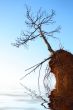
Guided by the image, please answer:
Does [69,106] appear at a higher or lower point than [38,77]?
lower

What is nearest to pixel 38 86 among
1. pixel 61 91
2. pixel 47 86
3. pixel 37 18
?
pixel 47 86

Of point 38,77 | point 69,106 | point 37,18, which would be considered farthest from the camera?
point 37,18

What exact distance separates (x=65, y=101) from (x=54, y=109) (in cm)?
95

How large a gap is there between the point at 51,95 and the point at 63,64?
2084 mm

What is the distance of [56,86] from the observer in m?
15.6

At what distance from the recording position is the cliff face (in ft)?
49.2

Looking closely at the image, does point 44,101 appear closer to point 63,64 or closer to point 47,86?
point 47,86

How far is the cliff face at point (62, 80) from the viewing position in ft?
49.2

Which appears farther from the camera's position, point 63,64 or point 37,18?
point 37,18

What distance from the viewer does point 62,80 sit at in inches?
610

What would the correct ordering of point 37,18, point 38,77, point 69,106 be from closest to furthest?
point 69,106
point 38,77
point 37,18

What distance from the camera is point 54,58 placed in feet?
53.4

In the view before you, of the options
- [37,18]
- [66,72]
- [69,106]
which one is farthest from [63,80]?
[37,18]

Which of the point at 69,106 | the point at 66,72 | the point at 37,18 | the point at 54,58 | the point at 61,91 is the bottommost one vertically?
the point at 69,106
